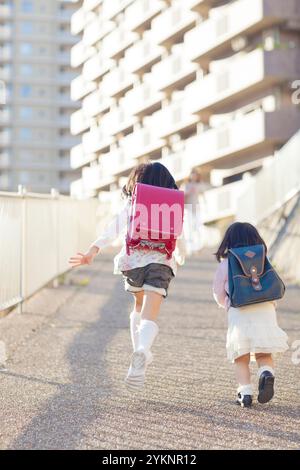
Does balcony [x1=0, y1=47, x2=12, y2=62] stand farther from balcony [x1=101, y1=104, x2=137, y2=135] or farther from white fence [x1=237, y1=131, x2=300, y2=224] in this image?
white fence [x1=237, y1=131, x2=300, y2=224]

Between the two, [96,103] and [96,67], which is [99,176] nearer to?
[96,103]

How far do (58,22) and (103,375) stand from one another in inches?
3232

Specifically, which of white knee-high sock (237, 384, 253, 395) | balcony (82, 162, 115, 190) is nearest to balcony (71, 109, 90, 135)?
balcony (82, 162, 115, 190)

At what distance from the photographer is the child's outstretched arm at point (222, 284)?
5.29 meters

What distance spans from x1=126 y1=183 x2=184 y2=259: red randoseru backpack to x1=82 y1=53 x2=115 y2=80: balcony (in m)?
57.2

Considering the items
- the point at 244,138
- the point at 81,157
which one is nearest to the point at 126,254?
the point at 244,138

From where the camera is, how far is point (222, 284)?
530 cm

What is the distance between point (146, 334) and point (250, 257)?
30.5 inches

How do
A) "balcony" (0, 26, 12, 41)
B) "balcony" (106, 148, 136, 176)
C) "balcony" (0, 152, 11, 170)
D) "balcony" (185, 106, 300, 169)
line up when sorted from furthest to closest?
"balcony" (0, 26, 12, 41)
"balcony" (0, 152, 11, 170)
"balcony" (106, 148, 136, 176)
"balcony" (185, 106, 300, 169)

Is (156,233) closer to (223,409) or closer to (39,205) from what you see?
(223,409)

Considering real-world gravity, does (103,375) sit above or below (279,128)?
below

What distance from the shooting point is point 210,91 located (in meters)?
38.6

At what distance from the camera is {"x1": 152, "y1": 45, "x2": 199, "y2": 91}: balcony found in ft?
143

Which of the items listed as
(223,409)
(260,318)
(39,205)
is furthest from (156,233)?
(39,205)
